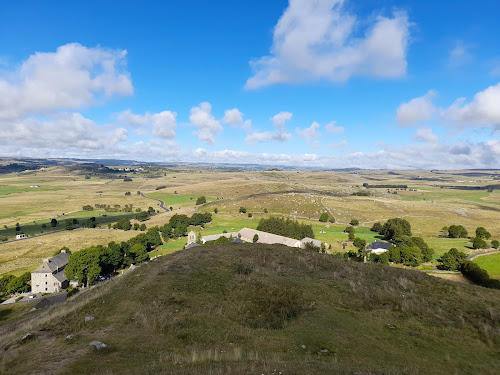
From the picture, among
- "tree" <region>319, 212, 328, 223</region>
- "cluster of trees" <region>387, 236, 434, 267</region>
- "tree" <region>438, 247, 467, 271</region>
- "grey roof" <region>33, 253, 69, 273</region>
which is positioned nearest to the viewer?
"grey roof" <region>33, 253, 69, 273</region>

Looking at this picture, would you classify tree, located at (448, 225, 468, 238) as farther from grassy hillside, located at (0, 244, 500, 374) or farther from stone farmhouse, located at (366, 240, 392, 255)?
grassy hillside, located at (0, 244, 500, 374)

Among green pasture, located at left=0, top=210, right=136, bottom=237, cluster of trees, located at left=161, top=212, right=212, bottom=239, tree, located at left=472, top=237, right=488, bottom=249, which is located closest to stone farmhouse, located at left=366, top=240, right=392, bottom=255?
tree, located at left=472, top=237, right=488, bottom=249

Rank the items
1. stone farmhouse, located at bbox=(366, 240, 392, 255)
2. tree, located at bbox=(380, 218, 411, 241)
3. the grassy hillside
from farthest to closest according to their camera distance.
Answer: tree, located at bbox=(380, 218, 411, 241), stone farmhouse, located at bbox=(366, 240, 392, 255), the grassy hillside

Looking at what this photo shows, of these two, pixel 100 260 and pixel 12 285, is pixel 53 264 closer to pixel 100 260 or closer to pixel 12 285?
pixel 12 285

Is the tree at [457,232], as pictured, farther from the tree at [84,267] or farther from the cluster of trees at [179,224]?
the tree at [84,267]

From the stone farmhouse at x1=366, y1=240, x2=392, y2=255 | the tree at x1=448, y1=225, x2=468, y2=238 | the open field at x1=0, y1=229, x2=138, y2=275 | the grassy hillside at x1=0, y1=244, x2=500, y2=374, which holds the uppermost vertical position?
the grassy hillside at x1=0, y1=244, x2=500, y2=374

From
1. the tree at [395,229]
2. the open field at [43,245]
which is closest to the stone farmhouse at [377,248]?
the tree at [395,229]
